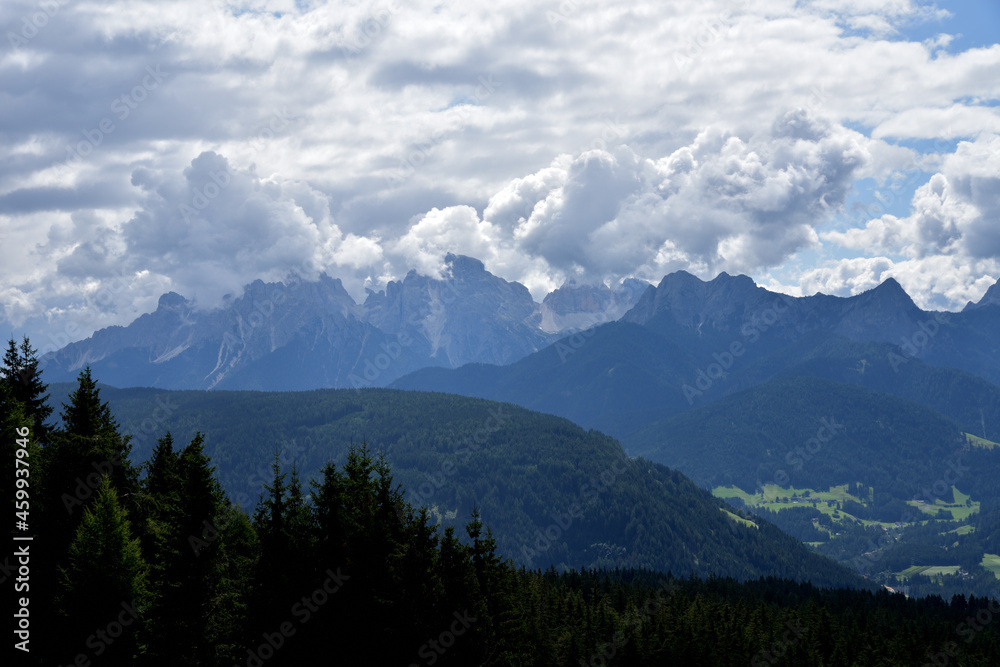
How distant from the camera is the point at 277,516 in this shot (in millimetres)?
48031

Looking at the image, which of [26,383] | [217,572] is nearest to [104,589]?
[217,572]

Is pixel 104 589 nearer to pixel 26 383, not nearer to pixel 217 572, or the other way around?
pixel 217 572

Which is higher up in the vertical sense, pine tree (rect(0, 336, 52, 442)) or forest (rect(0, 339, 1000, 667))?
pine tree (rect(0, 336, 52, 442))

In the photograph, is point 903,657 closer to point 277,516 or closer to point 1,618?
point 277,516

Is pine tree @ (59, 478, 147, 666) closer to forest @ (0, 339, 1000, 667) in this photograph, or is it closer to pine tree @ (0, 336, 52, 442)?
forest @ (0, 339, 1000, 667)

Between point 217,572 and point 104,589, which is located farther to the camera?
point 217,572

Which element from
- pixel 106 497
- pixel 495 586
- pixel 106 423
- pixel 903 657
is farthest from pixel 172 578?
pixel 903 657

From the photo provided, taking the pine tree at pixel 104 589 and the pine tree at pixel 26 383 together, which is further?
the pine tree at pixel 26 383

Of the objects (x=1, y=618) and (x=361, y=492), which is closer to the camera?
(x=1, y=618)

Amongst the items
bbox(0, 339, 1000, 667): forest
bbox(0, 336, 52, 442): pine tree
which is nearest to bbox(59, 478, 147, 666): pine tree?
bbox(0, 339, 1000, 667): forest

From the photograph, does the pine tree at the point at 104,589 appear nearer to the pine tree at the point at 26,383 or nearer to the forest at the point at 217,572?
the forest at the point at 217,572

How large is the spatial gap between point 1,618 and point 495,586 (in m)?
28.6

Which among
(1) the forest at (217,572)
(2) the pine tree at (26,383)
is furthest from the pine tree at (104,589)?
(2) the pine tree at (26,383)

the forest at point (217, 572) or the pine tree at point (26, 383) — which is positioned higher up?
the pine tree at point (26, 383)
